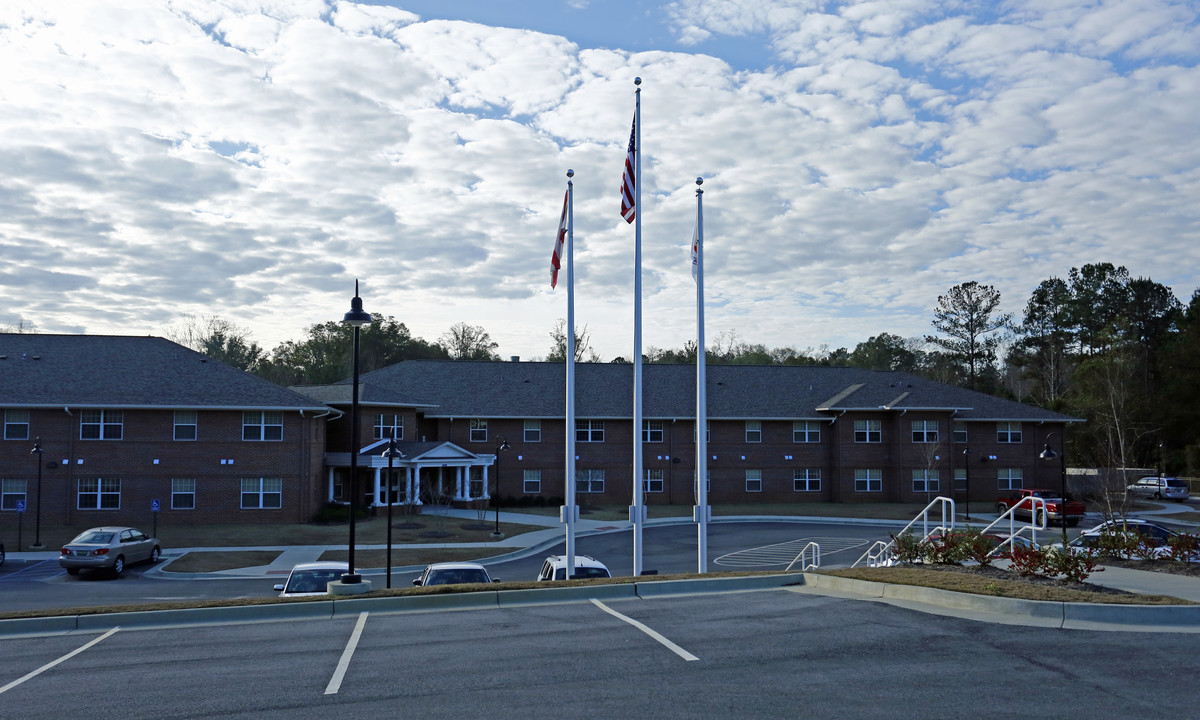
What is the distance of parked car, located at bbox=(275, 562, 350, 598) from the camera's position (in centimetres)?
1892

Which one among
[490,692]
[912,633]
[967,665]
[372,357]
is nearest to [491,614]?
[490,692]

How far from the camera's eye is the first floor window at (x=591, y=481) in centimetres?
5166

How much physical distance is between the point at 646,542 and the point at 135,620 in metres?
24.6

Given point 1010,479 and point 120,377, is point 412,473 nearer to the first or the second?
point 120,377

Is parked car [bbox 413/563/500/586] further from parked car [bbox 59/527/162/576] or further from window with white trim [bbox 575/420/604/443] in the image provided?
window with white trim [bbox 575/420/604/443]

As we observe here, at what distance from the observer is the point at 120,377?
40594 millimetres

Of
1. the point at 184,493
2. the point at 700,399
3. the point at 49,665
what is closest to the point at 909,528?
the point at 700,399

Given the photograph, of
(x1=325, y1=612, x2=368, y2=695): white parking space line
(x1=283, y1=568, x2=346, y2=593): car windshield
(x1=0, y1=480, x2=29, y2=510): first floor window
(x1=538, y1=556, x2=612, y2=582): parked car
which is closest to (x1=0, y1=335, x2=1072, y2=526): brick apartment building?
(x1=0, y1=480, x2=29, y2=510): first floor window

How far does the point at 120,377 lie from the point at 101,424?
261cm

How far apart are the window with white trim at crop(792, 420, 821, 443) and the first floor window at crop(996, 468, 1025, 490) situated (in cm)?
1144

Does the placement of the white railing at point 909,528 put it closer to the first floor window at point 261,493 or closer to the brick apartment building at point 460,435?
the brick apartment building at point 460,435

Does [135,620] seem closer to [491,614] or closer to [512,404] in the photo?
[491,614]

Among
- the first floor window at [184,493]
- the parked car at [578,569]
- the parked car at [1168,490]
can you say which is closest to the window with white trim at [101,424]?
the first floor window at [184,493]

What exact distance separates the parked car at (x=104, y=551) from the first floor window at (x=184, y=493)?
10.7 metres
